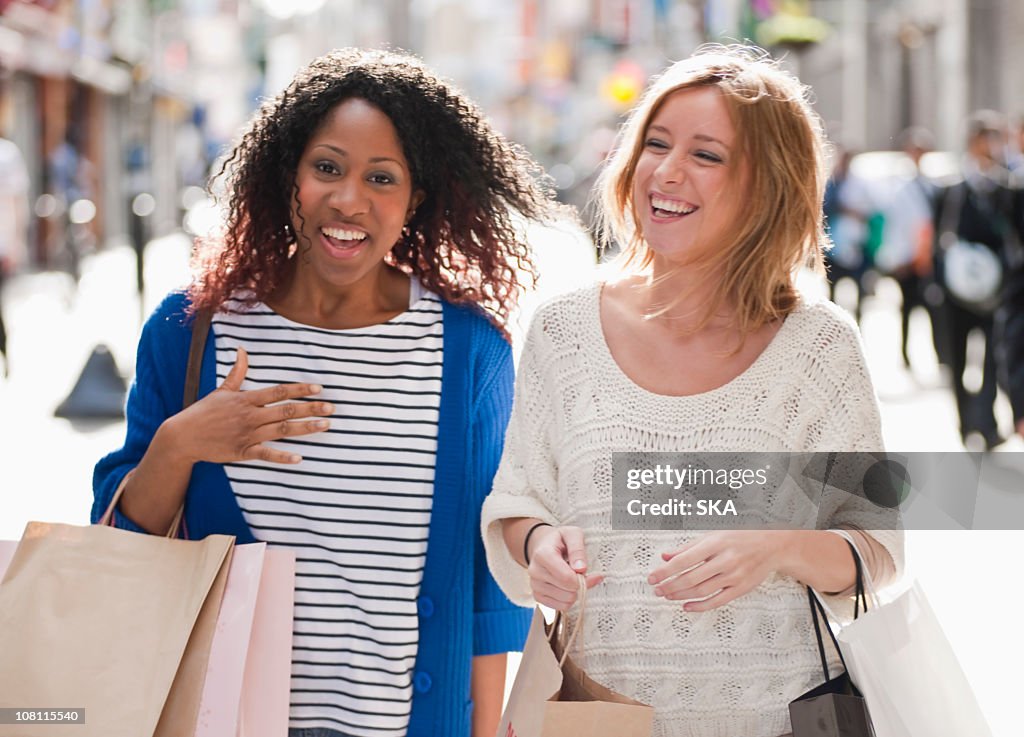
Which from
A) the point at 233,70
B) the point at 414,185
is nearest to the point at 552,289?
the point at 414,185

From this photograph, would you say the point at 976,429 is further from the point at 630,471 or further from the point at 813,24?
the point at 813,24

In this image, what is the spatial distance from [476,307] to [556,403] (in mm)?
404

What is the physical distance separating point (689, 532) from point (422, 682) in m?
0.61

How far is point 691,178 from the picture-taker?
246 cm

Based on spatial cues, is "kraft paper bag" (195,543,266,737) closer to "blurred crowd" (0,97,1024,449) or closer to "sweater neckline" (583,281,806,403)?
"sweater neckline" (583,281,806,403)

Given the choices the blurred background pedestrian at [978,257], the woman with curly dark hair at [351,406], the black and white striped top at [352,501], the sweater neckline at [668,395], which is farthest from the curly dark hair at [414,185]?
the blurred background pedestrian at [978,257]

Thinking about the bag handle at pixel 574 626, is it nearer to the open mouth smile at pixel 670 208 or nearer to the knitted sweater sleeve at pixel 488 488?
the knitted sweater sleeve at pixel 488 488

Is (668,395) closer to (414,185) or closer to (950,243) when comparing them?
(414,185)

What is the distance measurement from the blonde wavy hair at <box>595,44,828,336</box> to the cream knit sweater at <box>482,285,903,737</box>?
8 centimetres

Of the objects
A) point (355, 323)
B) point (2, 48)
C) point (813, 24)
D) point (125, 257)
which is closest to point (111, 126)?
point (125, 257)

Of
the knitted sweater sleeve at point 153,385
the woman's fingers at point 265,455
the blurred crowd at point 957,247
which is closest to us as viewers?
the woman's fingers at point 265,455

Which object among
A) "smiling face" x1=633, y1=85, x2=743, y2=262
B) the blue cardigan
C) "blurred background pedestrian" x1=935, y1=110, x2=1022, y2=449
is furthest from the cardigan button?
"blurred background pedestrian" x1=935, y1=110, x2=1022, y2=449

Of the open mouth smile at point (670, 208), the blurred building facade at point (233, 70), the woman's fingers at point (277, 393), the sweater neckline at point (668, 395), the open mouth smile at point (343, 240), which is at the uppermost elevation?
the blurred building facade at point (233, 70)

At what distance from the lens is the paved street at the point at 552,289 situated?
5.54 meters
